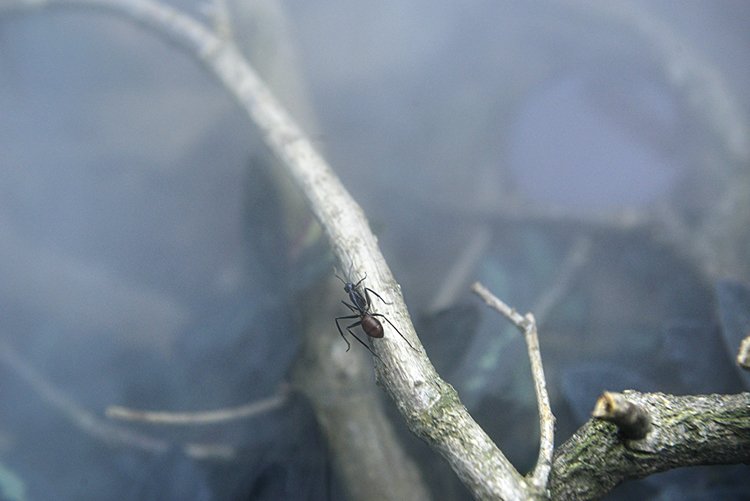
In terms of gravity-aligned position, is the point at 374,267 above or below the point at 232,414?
above

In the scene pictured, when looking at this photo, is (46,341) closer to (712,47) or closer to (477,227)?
(477,227)

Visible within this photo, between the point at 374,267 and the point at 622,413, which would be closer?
the point at 622,413

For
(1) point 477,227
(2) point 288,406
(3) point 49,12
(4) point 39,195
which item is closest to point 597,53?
(1) point 477,227

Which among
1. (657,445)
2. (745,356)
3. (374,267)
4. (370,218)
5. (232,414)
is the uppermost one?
(370,218)

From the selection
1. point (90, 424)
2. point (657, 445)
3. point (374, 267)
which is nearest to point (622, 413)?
point (657, 445)

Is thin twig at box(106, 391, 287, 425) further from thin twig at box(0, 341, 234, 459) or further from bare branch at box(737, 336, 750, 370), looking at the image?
bare branch at box(737, 336, 750, 370)

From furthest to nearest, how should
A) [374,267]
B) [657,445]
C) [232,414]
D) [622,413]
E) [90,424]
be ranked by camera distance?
[90,424]
[232,414]
[374,267]
[657,445]
[622,413]

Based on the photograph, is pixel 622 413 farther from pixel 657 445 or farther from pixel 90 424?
pixel 90 424
